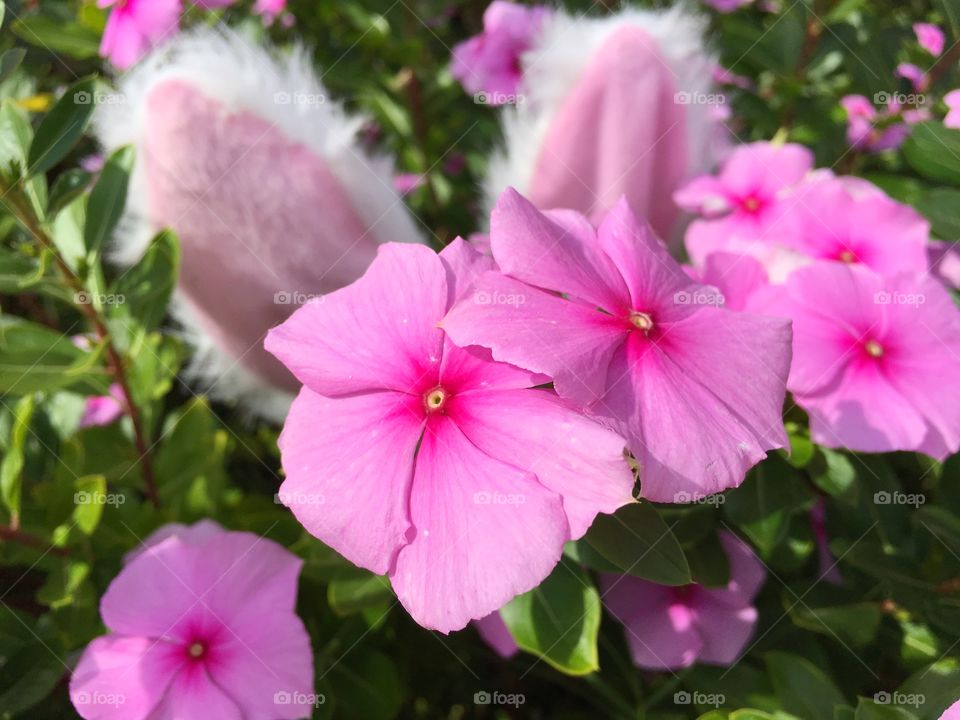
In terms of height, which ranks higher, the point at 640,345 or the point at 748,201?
the point at 640,345

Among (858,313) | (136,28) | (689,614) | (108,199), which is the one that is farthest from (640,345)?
(136,28)

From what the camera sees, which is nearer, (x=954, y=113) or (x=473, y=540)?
(x=473, y=540)

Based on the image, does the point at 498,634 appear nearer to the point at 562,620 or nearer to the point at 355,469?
the point at 562,620

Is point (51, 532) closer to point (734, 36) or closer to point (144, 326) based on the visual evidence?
point (144, 326)

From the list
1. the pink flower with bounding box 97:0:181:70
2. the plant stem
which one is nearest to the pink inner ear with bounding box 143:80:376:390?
the plant stem

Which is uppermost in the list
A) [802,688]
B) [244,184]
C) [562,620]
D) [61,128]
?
[61,128]

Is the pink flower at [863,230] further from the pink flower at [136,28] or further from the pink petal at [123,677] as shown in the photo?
the pink flower at [136,28]

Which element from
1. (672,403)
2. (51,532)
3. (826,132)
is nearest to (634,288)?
(672,403)
